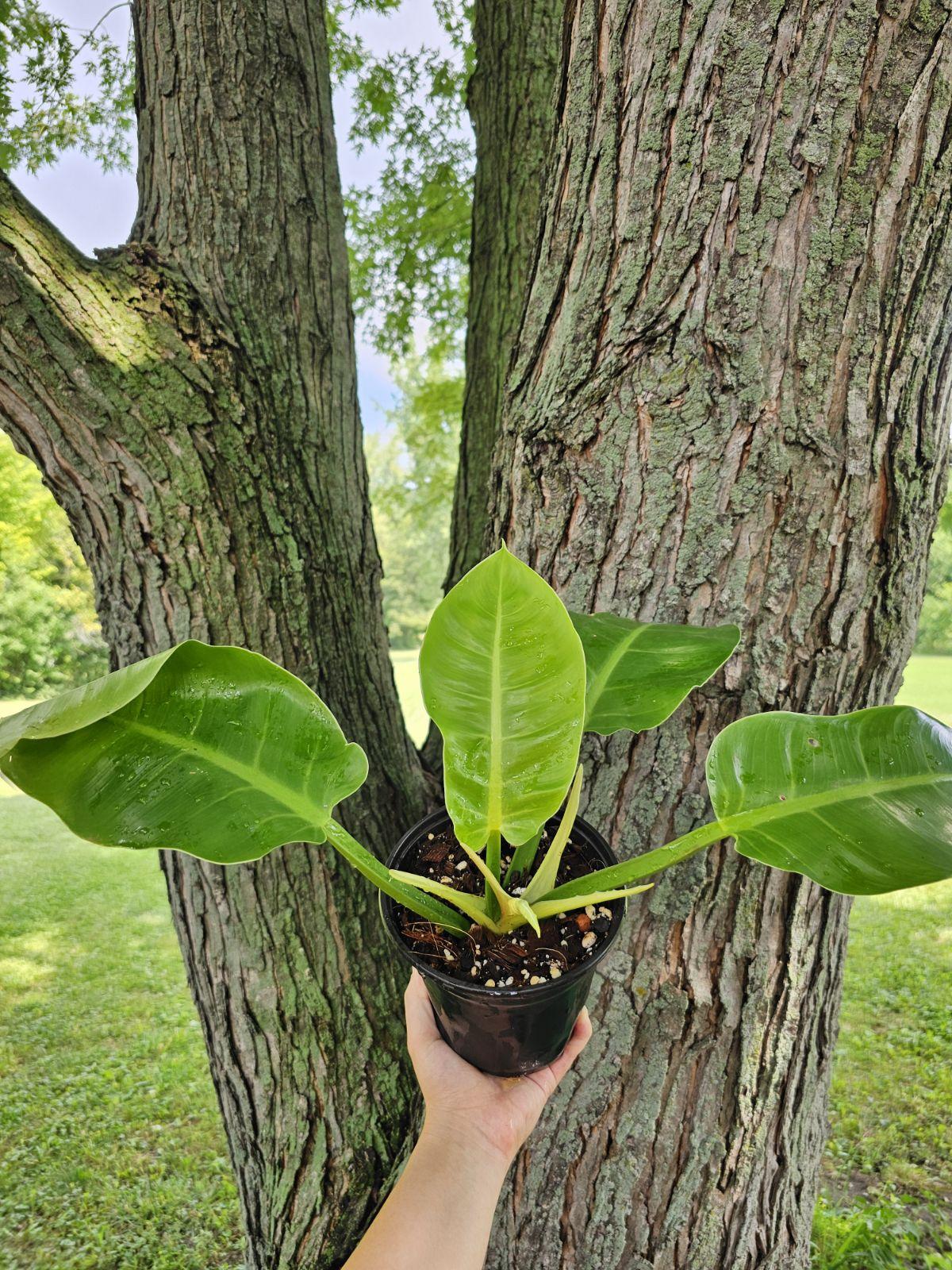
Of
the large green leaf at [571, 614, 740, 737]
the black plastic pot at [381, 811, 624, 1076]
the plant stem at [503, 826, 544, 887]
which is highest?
the large green leaf at [571, 614, 740, 737]

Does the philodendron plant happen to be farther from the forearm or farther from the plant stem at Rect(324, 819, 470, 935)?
the forearm

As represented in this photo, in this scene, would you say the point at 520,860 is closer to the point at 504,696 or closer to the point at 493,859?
the point at 493,859

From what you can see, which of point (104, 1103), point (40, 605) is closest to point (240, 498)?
point (104, 1103)

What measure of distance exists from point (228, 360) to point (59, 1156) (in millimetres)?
3540

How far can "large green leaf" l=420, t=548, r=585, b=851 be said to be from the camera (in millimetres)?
684

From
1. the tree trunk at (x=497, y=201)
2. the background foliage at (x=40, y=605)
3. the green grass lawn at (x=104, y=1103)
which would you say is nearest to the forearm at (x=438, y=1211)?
the tree trunk at (x=497, y=201)

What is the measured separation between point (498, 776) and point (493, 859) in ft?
0.46

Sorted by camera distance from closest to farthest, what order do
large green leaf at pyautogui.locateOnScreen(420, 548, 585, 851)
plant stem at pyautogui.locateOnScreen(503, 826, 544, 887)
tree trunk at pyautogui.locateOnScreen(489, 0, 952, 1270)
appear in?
large green leaf at pyautogui.locateOnScreen(420, 548, 585, 851) < plant stem at pyautogui.locateOnScreen(503, 826, 544, 887) < tree trunk at pyautogui.locateOnScreen(489, 0, 952, 1270)

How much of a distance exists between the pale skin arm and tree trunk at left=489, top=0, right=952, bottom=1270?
0.24 meters

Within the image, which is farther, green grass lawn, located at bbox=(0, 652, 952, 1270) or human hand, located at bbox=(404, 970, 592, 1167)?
green grass lawn, located at bbox=(0, 652, 952, 1270)

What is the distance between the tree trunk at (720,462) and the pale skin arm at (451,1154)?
241mm

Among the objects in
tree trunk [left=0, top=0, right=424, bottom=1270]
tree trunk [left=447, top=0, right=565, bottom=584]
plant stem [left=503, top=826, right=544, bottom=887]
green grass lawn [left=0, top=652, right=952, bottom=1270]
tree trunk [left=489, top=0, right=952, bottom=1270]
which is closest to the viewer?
plant stem [left=503, top=826, right=544, bottom=887]

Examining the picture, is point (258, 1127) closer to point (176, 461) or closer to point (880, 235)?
point (176, 461)

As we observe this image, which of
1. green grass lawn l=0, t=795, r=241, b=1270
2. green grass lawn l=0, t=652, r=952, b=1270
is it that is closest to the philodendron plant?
green grass lawn l=0, t=652, r=952, b=1270
